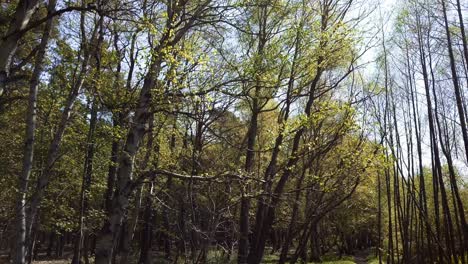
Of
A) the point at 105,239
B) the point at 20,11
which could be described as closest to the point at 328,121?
the point at 105,239

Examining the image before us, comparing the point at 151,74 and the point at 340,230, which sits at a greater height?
the point at 151,74

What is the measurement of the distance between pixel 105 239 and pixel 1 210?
10.6 m

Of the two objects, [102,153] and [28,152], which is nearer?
[28,152]

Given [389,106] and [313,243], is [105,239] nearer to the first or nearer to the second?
[389,106]

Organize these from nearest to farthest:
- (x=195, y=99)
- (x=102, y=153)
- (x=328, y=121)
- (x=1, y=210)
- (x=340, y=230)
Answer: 1. (x=195, y=99)
2. (x=102, y=153)
3. (x=1, y=210)
4. (x=328, y=121)
5. (x=340, y=230)

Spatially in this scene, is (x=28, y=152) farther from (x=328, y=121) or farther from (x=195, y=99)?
(x=328, y=121)

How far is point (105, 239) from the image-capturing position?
6.04 meters

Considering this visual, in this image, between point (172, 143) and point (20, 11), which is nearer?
point (20, 11)

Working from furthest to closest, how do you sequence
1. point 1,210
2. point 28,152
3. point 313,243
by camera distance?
1. point 313,243
2. point 1,210
3. point 28,152

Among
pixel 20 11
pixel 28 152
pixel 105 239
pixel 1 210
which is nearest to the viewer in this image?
pixel 20 11

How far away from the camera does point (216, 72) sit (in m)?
6.38

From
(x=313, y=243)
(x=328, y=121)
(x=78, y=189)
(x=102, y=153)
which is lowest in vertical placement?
(x=313, y=243)

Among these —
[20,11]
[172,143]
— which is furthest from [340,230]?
[20,11]

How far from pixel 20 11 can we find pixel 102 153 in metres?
7.56
